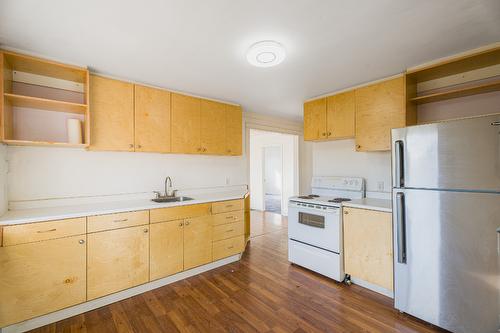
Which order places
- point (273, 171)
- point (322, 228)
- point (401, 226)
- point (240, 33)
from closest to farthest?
point (240, 33) < point (401, 226) < point (322, 228) < point (273, 171)

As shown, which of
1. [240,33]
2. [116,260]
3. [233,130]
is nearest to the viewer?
[240,33]

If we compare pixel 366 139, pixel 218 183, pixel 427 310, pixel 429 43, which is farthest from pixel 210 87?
pixel 427 310

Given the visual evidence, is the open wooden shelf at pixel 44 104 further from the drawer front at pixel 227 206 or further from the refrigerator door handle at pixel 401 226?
the refrigerator door handle at pixel 401 226

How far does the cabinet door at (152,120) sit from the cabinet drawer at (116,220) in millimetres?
811

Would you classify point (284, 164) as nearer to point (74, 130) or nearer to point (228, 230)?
point (228, 230)

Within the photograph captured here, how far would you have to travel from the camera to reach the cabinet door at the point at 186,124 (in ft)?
9.93

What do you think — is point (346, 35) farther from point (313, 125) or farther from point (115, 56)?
point (115, 56)

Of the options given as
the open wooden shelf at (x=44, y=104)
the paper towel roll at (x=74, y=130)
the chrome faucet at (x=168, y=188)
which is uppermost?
the open wooden shelf at (x=44, y=104)

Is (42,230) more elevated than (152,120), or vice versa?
(152,120)

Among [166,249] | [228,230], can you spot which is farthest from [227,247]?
[166,249]

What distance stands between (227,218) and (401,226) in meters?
2.04

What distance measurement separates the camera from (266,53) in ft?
6.50

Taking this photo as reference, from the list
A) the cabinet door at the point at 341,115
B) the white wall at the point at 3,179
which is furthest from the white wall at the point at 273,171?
the white wall at the point at 3,179

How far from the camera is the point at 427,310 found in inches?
75.4
